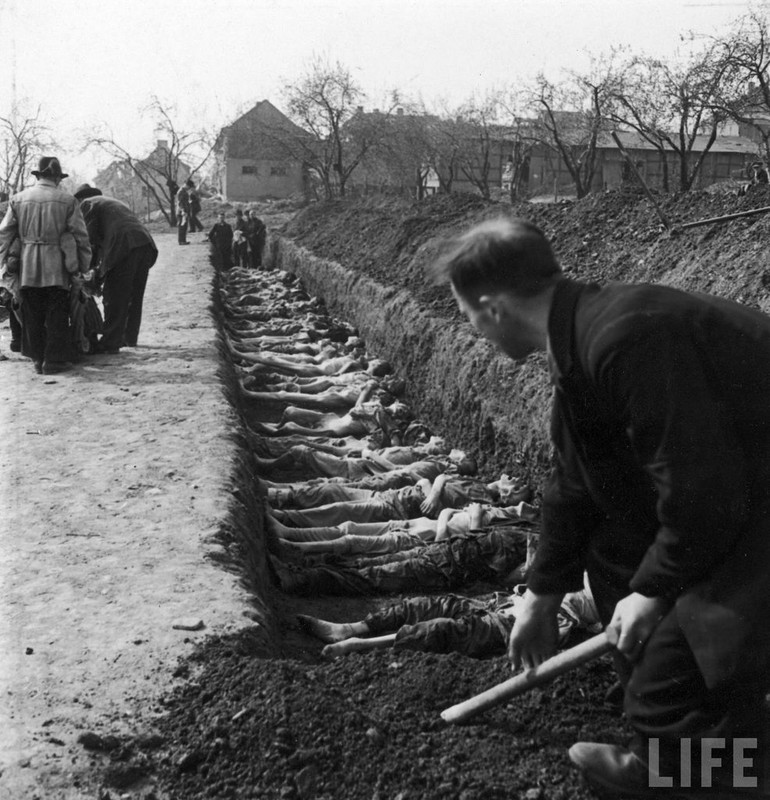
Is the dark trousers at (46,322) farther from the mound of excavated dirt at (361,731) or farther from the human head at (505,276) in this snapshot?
the human head at (505,276)

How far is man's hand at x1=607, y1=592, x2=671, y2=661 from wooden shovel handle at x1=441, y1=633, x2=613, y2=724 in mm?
59

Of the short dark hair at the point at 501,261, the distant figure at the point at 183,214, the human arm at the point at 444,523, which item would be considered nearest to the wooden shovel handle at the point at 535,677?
the short dark hair at the point at 501,261

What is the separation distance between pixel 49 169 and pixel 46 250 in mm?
773

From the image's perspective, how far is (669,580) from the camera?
231 cm

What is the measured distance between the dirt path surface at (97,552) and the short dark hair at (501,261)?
78.2 inches

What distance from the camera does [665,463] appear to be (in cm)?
221

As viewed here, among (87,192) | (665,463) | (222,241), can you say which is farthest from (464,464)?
(222,241)

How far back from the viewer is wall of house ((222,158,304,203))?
5006cm

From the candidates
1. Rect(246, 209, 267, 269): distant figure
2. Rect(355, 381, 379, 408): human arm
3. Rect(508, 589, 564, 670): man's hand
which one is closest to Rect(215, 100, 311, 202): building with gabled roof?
Rect(246, 209, 267, 269): distant figure

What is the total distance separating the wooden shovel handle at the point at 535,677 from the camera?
258 cm

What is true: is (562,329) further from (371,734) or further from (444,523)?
(444,523)

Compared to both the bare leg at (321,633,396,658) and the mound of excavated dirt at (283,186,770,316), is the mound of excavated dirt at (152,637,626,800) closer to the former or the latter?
the bare leg at (321,633,396,658)

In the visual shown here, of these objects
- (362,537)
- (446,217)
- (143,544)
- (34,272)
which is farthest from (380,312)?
(143,544)

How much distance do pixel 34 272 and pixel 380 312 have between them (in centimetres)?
522
